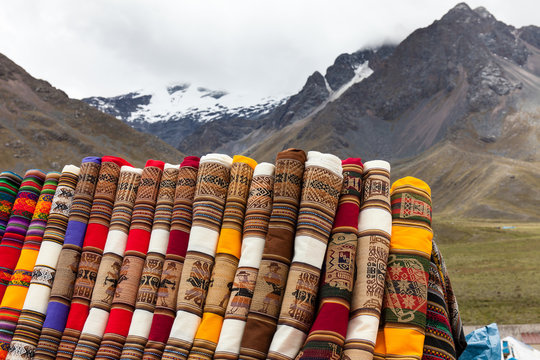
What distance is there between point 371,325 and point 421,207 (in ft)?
2.20

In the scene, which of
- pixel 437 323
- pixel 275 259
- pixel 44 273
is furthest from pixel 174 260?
pixel 437 323

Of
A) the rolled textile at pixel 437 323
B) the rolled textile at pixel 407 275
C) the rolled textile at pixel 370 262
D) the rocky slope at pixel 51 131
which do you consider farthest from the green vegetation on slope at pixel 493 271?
the rocky slope at pixel 51 131

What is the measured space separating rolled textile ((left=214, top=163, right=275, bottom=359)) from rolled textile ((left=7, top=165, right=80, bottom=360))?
111 centimetres

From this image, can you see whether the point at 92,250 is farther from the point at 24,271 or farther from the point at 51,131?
the point at 51,131

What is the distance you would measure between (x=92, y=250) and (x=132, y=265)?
32 cm

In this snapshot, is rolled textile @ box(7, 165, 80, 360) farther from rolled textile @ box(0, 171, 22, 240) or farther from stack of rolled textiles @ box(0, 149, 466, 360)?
rolled textile @ box(0, 171, 22, 240)

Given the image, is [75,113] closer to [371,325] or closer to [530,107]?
[371,325]

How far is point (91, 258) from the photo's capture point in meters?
2.45

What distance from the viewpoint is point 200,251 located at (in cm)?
216

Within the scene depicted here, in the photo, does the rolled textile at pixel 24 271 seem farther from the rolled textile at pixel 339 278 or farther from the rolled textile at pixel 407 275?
the rolled textile at pixel 407 275

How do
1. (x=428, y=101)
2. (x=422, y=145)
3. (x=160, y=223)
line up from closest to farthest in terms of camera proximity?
(x=160, y=223) < (x=422, y=145) < (x=428, y=101)

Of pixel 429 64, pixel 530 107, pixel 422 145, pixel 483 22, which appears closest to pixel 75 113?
pixel 422 145

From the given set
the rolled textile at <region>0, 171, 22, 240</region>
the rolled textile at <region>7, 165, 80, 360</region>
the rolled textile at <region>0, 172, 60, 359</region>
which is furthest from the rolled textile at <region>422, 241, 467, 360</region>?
the rolled textile at <region>0, 171, 22, 240</region>

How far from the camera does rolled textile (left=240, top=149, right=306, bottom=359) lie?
1.90 m
